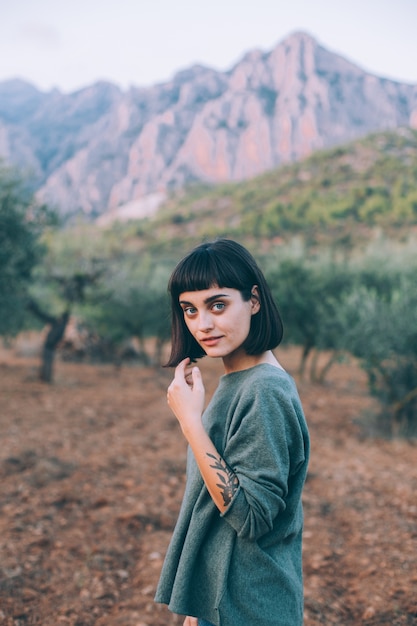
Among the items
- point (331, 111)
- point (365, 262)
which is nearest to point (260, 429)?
point (365, 262)

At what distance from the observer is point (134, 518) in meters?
4.82

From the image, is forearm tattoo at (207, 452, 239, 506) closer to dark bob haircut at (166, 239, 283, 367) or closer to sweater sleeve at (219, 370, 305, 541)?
sweater sleeve at (219, 370, 305, 541)

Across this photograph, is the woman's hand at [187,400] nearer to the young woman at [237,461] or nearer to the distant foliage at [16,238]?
the young woman at [237,461]

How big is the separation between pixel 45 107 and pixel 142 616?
198 metres

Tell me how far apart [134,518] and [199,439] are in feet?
13.0

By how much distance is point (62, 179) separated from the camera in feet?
439

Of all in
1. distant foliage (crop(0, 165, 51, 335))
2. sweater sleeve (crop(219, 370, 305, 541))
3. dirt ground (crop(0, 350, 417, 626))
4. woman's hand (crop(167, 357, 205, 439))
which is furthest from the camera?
distant foliage (crop(0, 165, 51, 335))

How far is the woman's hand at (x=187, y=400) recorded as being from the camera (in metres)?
1.43

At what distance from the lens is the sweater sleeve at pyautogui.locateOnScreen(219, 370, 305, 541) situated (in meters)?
1.29

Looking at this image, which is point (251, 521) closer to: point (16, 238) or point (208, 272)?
point (208, 272)

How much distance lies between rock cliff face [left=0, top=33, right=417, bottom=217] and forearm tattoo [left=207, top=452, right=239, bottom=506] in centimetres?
11388

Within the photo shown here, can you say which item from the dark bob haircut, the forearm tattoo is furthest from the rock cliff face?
the forearm tattoo

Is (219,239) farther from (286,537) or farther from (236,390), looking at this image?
(286,537)

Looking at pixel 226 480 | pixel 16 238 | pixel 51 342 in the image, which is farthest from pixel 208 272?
pixel 51 342
